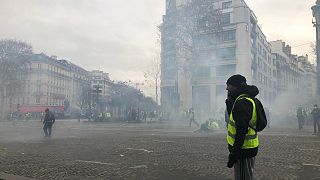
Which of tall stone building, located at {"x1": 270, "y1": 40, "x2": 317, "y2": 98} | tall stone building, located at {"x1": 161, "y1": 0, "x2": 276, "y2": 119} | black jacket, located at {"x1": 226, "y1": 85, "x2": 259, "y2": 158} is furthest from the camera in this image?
tall stone building, located at {"x1": 270, "y1": 40, "x2": 317, "y2": 98}

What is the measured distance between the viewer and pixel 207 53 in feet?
116

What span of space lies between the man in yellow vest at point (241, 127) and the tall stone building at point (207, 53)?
84.7ft

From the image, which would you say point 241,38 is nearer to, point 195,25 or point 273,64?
point 195,25

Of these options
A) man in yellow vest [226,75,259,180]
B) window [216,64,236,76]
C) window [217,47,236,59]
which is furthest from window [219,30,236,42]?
man in yellow vest [226,75,259,180]

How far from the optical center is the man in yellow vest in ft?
11.6

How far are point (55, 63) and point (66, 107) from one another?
63.4 ft

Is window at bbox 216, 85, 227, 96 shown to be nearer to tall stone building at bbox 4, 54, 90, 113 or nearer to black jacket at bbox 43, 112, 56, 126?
tall stone building at bbox 4, 54, 90, 113

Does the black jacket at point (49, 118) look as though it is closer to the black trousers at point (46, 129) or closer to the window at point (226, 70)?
the black trousers at point (46, 129)

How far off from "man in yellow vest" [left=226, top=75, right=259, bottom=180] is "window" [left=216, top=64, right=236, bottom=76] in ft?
144

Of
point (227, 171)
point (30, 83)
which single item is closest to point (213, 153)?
point (227, 171)

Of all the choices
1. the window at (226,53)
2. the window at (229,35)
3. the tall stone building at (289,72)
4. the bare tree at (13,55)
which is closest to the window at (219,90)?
the window at (226,53)

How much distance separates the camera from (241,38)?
48500 millimetres

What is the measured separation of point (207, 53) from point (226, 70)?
13.8m

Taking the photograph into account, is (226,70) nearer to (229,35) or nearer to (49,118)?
(229,35)
